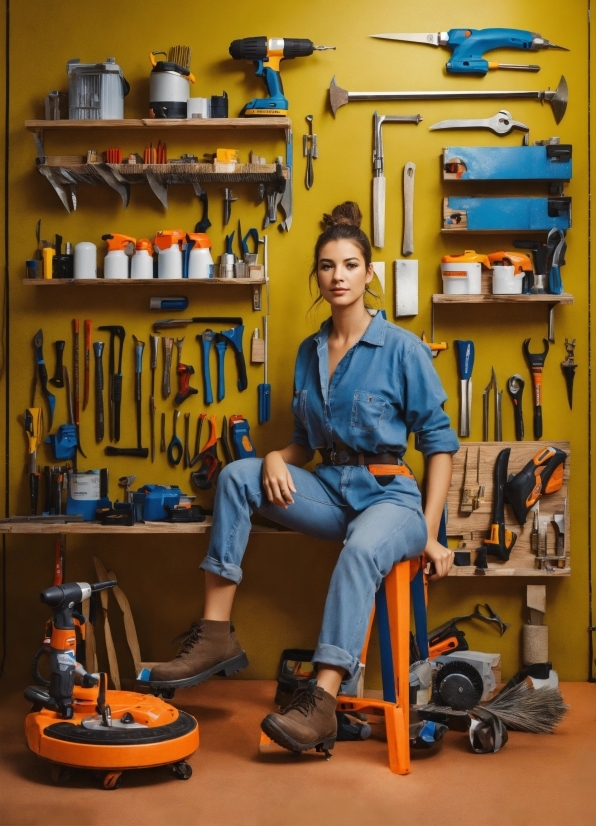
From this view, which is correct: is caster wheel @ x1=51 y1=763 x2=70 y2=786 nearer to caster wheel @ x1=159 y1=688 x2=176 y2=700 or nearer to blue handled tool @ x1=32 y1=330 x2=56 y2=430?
caster wheel @ x1=159 y1=688 x2=176 y2=700

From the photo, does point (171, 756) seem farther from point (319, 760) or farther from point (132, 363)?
point (132, 363)

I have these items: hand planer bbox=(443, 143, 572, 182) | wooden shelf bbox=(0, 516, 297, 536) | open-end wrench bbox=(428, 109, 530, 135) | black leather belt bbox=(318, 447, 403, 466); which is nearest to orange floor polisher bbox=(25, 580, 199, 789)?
wooden shelf bbox=(0, 516, 297, 536)

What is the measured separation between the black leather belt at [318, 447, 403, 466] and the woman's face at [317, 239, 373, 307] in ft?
1.64

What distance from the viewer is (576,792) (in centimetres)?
244

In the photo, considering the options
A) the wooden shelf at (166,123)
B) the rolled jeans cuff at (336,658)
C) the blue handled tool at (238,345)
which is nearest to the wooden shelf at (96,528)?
the blue handled tool at (238,345)

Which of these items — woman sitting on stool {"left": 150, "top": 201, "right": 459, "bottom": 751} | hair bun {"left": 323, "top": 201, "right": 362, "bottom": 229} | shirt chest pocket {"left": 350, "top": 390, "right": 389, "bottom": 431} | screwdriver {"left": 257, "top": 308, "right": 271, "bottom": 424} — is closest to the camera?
woman sitting on stool {"left": 150, "top": 201, "right": 459, "bottom": 751}

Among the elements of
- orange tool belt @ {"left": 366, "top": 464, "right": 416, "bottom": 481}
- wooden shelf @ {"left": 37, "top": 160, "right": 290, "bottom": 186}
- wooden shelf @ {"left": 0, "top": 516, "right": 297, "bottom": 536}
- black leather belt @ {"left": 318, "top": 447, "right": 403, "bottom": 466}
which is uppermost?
wooden shelf @ {"left": 37, "top": 160, "right": 290, "bottom": 186}

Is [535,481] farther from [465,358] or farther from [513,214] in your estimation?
[513,214]

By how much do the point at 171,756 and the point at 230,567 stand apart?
0.64 m

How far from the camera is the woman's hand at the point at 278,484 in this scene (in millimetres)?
2900

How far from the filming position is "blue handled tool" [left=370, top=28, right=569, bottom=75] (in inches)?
135

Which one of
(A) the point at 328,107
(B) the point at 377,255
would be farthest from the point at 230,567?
(A) the point at 328,107

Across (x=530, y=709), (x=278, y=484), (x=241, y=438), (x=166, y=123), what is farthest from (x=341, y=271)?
(x=530, y=709)

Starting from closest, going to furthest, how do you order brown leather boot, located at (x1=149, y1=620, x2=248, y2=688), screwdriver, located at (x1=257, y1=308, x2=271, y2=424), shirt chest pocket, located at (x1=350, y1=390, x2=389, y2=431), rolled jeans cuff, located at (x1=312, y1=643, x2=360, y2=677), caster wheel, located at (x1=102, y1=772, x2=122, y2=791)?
caster wheel, located at (x1=102, y1=772, x2=122, y2=791)
rolled jeans cuff, located at (x1=312, y1=643, x2=360, y2=677)
brown leather boot, located at (x1=149, y1=620, x2=248, y2=688)
shirt chest pocket, located at (x1=350, y1=390, x2=389, y2=431)
screwdriver, located at (x1=257, y1=308, x2=271, y2=424)
